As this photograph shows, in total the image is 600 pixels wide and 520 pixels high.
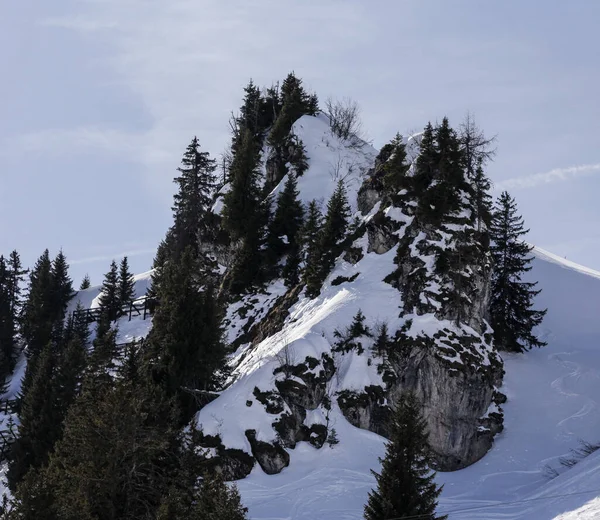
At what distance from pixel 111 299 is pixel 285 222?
65.1 feet

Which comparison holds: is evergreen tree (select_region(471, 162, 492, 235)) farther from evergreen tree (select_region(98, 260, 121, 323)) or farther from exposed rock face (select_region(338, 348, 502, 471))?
evergreen tree (select_region(98, 260, 121, 323))

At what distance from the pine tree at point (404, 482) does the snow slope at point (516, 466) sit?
19.9 ft

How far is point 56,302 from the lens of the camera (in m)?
61.6

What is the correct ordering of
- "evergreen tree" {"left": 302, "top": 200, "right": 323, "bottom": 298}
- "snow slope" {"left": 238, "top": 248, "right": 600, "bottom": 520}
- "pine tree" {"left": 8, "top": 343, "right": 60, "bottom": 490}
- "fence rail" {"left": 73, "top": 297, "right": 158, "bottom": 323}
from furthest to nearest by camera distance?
"fence rail" {"left": 73, "top": 297, "right": 158, "bottom": 323} → "evergreen tree" {"left": 302, "top": 200, "right": 323, "bottom": 298} → "pine tree" {"left": 8, "top": 343, "right": 60, "bottom": 490} → "snow slope" {"left": 238, "top": 248, "right": 600, "bottom": 520}

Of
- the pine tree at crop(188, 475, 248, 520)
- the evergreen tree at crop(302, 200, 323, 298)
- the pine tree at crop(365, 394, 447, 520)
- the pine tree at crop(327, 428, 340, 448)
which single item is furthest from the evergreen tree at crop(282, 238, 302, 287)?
the pine tree at crop(188, 475, 248, 520)

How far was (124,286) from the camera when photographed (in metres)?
58.6

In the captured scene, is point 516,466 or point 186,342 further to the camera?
point 186,342

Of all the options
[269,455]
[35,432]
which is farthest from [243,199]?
[269,455]

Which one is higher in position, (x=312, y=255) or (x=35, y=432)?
(x=312, y=255)

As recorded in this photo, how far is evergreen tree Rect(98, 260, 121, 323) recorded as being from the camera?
2181 inches

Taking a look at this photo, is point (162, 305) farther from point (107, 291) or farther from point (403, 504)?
point (107, 291)

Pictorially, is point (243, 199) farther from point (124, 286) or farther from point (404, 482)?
point (404, 482)

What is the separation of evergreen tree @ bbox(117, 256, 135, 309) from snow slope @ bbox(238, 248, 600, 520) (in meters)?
33.0

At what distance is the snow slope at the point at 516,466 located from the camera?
25.2m
